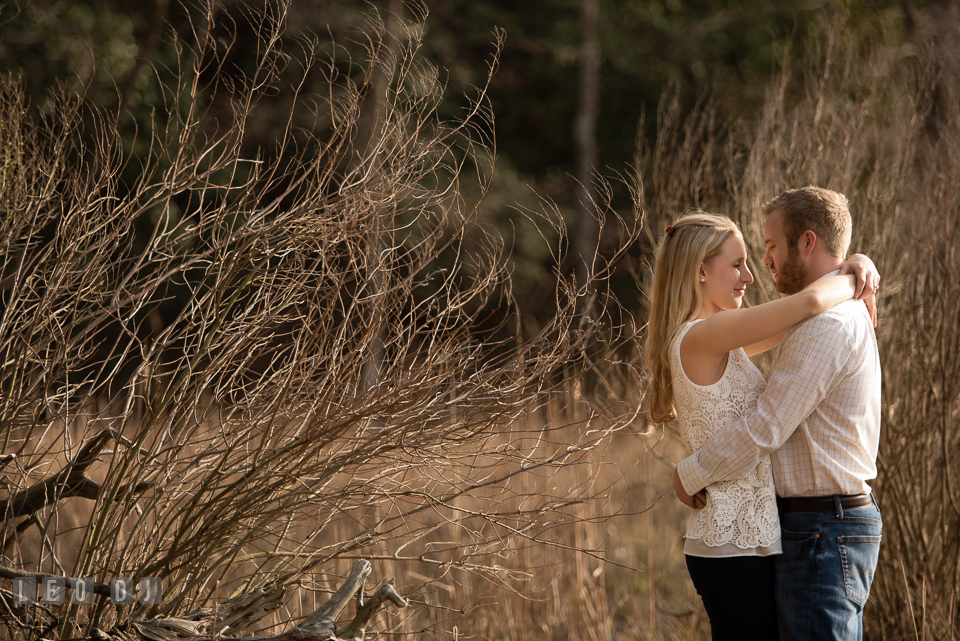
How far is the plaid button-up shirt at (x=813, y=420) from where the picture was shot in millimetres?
2045

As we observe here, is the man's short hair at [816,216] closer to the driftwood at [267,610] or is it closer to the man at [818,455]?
the man at [818,455]

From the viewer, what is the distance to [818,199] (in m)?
2.17

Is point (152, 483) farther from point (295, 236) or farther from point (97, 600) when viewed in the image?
point (295, 236)

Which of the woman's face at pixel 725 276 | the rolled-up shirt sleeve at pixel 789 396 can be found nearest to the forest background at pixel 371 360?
the woman's face at pixel 725 276

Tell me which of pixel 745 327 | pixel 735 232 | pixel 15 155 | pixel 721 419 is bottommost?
pixel 721 419

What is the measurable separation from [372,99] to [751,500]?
38.6 ft

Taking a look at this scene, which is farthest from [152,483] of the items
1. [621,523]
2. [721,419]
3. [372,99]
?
[372,99]

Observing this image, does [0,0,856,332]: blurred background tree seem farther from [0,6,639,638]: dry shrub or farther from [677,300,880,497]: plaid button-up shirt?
[677,300,880,497]: plaid button-up shirt

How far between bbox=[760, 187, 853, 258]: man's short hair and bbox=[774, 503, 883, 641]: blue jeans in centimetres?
70

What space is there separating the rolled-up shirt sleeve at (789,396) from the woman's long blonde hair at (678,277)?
284 mm

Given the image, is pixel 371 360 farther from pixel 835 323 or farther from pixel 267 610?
pixel 835 323

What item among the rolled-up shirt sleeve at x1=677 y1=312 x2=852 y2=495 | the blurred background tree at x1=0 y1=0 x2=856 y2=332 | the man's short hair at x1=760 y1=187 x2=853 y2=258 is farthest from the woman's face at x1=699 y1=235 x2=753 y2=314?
the blurred background tree at x1=0 y1=0 x2=856 y2=332

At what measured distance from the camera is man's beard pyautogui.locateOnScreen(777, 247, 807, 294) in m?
2.23

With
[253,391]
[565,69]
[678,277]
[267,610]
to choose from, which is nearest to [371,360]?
[253,391]
